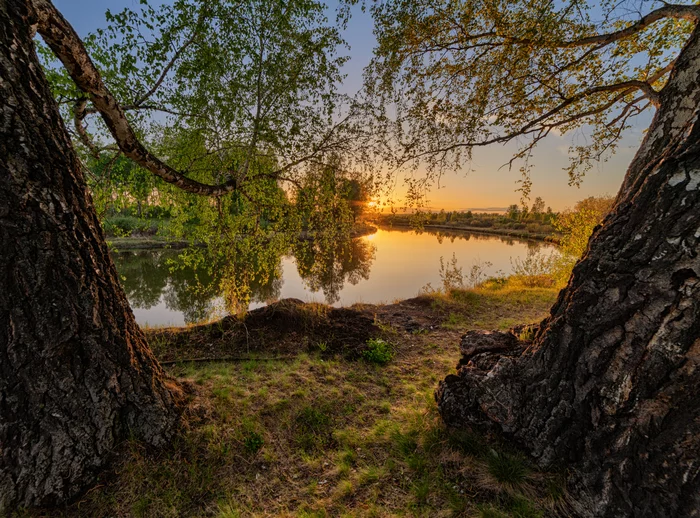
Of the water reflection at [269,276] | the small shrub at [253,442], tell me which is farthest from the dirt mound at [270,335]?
the small shrub at [253,442]

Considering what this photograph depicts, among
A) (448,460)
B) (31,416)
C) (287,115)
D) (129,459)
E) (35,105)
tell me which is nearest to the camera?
(35,105)

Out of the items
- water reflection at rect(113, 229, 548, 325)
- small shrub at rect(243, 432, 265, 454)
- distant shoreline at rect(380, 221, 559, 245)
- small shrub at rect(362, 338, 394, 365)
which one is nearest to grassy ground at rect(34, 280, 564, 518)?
small shrub at rect(243, 432, 265, 454)

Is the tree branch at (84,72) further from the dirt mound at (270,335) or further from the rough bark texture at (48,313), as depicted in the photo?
the dirt mound at (270,335)

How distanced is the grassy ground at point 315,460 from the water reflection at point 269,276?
1.65 meters

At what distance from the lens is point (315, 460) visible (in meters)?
2.53

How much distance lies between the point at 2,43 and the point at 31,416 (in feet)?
Answer: 7.66

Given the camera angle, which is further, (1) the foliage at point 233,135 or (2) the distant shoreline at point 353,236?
(2) the distant shoreline at point 353,236

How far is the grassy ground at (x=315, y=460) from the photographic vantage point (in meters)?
1.99

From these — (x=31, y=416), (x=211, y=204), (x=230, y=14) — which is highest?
(x=230, y=14)

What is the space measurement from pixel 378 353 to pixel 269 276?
422cm

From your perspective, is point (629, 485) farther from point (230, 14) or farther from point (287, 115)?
point (230, 14)

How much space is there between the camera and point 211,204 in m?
5.47

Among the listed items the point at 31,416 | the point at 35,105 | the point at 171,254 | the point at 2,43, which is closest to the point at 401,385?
the point at 31,416

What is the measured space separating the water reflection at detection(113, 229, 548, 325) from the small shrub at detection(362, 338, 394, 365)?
2154mm
